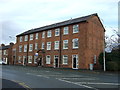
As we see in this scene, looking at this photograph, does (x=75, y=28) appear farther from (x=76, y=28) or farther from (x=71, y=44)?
(x=71, y=44)

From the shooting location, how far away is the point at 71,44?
110 feet

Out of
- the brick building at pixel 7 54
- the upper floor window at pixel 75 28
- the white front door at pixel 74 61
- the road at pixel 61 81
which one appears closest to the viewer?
the road at pixel 61 81

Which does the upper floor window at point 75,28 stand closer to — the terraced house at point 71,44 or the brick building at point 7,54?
the terraced house at point 71,44

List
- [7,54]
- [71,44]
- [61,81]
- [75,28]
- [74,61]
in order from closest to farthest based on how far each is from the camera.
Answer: [61,81], [74,61], [71,44], [75,28], [7,54]

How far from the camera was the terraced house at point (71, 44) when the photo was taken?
103ft

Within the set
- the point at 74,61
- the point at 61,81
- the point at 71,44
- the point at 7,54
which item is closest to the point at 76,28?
the point at 71,44

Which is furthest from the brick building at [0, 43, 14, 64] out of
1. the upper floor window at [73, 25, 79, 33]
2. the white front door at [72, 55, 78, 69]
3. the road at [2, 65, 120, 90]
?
the road at [2, 65, 120, 90]

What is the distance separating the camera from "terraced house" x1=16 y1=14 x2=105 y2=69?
3144 cm

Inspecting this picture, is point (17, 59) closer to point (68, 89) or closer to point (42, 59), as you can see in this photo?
point (42, 59)

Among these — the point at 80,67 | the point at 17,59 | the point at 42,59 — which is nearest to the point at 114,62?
the point at 80,67

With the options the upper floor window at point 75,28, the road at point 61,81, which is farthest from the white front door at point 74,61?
the road at point 61,81

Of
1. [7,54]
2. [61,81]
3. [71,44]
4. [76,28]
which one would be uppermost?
[76,28]

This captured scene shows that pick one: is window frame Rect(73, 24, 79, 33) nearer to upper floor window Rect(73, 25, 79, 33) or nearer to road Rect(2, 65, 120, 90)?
upper floor window Rect(73, 25, 79, 33)

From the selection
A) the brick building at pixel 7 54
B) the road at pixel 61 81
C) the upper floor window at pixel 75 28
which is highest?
the upper floor window at pixel 75 28
